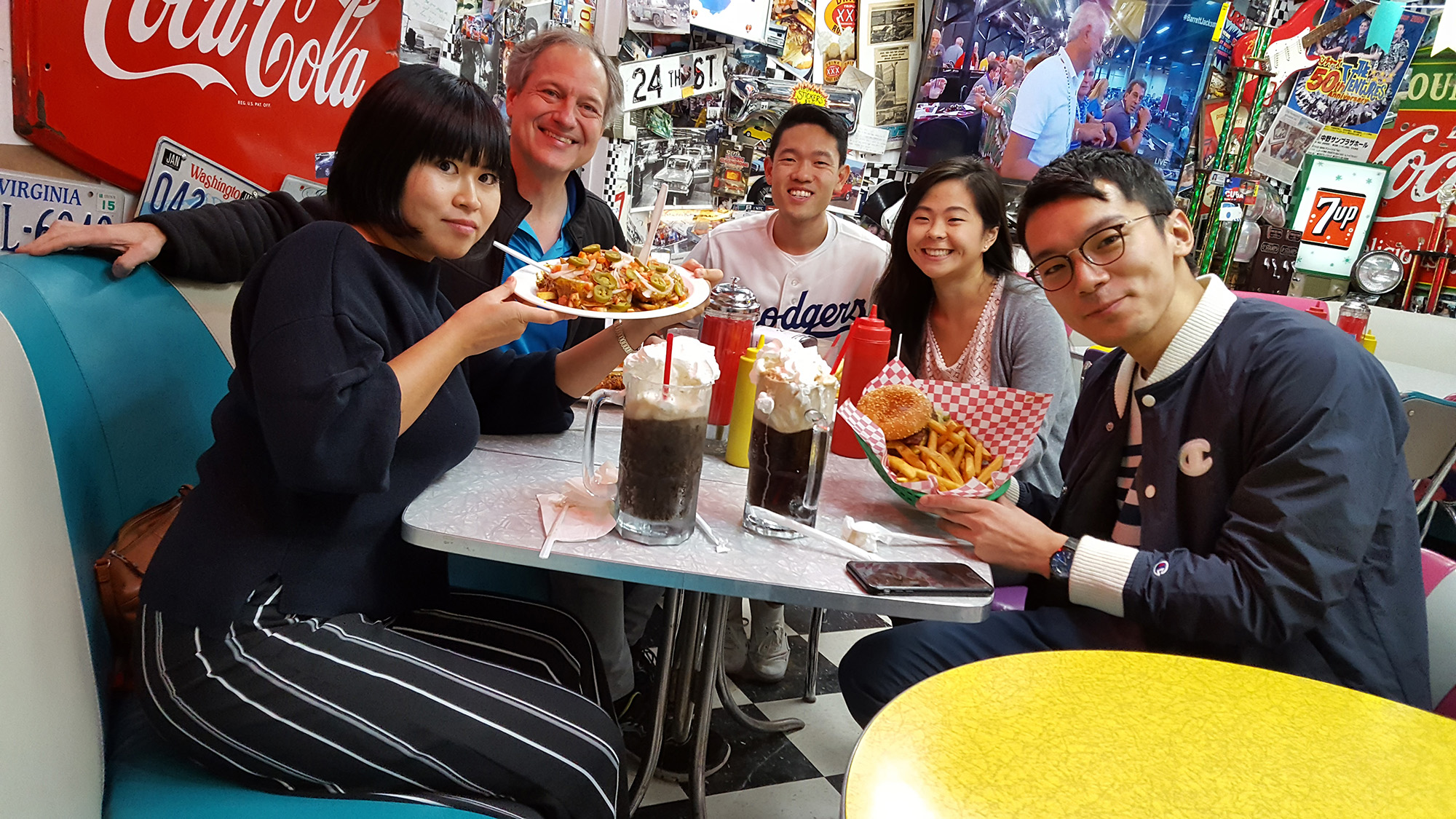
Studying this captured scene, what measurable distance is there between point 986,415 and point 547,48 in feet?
5.10

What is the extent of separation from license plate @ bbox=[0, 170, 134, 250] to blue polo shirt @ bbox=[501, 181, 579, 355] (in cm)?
85

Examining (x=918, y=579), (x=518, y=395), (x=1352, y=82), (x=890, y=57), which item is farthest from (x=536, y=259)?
(x=1352, y=82)

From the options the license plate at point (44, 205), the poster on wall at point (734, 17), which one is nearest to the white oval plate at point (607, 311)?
the license plate at point (44, 205)

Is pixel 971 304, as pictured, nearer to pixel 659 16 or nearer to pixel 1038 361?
pixel 1038 361

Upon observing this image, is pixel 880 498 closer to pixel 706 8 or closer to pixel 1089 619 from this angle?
pixel 1089 619

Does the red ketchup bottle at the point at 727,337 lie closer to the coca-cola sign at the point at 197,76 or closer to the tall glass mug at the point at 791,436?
the tall glass mug at the point at 791,436

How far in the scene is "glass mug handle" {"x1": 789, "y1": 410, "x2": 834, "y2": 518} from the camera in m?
1.30

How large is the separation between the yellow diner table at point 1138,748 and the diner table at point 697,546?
0.24 meters

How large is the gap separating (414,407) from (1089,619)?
1.23 m

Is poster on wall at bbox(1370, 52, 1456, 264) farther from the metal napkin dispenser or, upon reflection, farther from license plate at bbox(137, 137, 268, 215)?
license plate at bbox(137, 137, 268, 215)

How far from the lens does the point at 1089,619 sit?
5.14 feet

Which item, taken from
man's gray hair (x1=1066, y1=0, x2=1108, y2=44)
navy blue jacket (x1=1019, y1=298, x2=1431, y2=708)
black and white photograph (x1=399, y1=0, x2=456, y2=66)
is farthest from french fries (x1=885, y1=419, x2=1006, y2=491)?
man's gray hair (x1=1066, y1=0, x2=1108, y2=44)

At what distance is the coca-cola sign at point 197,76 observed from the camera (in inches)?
61.8

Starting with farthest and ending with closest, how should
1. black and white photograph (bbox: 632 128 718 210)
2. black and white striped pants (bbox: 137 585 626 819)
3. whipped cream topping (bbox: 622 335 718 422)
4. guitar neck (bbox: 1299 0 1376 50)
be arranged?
guitar neck (bbox: 1299 0 1376 50)
black and white photograph (bbox: 632 128 718 210)
whipped cream topping (bbox: 622 335 718 422)
black and white striped pants (bbox: 137 585 626 819)
